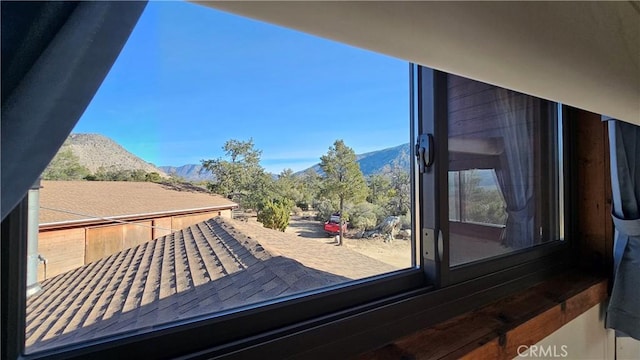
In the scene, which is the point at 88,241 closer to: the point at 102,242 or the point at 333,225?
the point at 102,242

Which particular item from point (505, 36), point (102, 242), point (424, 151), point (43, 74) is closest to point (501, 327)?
A: point (424, 151)

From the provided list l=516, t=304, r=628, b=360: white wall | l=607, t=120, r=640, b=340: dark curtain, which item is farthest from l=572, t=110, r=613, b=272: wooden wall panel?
l=516, t=304, r=628, b=360: white wall

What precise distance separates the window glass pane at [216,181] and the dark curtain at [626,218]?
1202 mm

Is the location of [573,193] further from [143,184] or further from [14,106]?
[14,106]

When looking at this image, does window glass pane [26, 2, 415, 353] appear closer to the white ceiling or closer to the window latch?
the window latch

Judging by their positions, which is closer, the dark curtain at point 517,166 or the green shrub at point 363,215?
the green shrub at point 363,215

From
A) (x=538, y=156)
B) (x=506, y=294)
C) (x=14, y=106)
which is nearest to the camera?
(x=14, y=106)

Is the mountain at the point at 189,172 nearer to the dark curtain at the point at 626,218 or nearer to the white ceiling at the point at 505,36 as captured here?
the white ceiling at the point at 505,36

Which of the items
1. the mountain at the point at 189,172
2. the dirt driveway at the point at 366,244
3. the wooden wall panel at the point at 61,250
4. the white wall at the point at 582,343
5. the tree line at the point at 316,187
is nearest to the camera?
the wooden wall panel at the point at 61,250

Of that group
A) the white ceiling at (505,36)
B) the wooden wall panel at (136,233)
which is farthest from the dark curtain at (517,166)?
the wooden wall panel at (136,233)

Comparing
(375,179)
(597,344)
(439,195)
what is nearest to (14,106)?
(375,179)

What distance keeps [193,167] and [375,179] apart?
2.00ft

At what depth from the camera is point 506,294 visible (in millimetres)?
1231

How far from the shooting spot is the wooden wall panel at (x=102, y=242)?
607 millimetres
